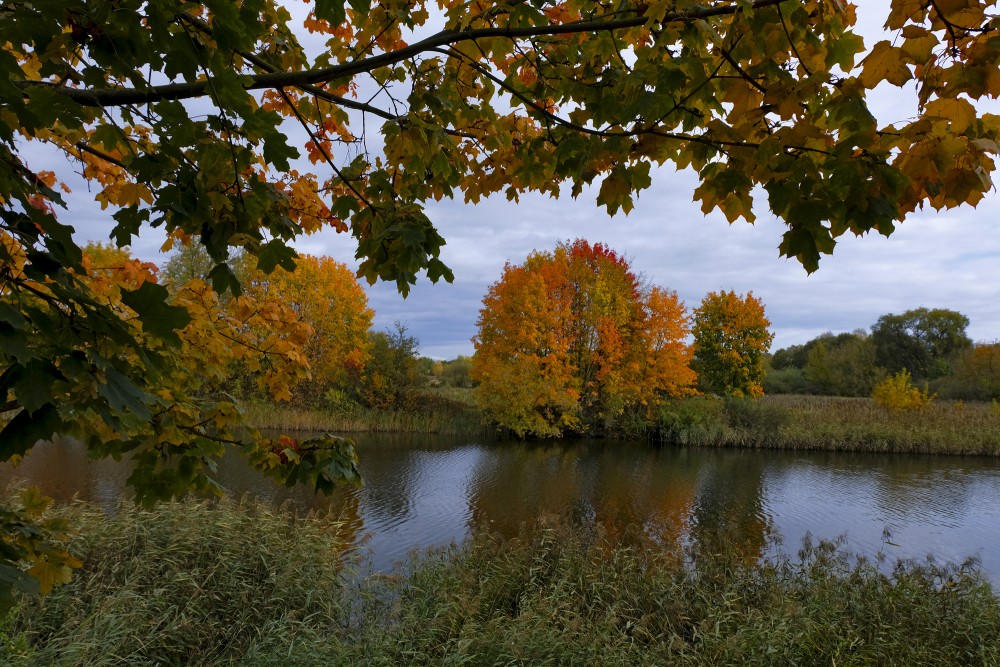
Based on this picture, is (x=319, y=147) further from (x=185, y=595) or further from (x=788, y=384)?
(x=788, y=384)

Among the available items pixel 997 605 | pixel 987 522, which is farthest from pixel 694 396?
pixel 997 605

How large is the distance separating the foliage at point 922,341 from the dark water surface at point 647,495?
26.5 meters

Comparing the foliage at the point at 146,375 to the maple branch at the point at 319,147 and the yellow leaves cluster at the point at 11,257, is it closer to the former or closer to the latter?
the yellow leaves cluster at the point at 11,257

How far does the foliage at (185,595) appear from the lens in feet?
14.7

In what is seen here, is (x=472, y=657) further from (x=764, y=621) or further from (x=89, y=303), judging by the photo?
(x=89, y=303)

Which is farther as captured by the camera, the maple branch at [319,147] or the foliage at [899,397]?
the foliage at [899,397]

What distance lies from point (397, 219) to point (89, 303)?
1.18m

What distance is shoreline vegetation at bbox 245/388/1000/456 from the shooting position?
2202 centimetres

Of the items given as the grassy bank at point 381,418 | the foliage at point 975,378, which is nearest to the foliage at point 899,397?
the foliage at point 975,378

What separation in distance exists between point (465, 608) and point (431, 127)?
180 inches

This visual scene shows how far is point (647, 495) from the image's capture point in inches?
539

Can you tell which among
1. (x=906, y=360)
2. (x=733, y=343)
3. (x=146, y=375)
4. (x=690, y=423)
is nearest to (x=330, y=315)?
(x=690, y=423)

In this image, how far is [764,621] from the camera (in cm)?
527

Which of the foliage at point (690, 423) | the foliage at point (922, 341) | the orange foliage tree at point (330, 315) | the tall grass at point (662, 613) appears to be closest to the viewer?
the tall grass at point (662, 613)
